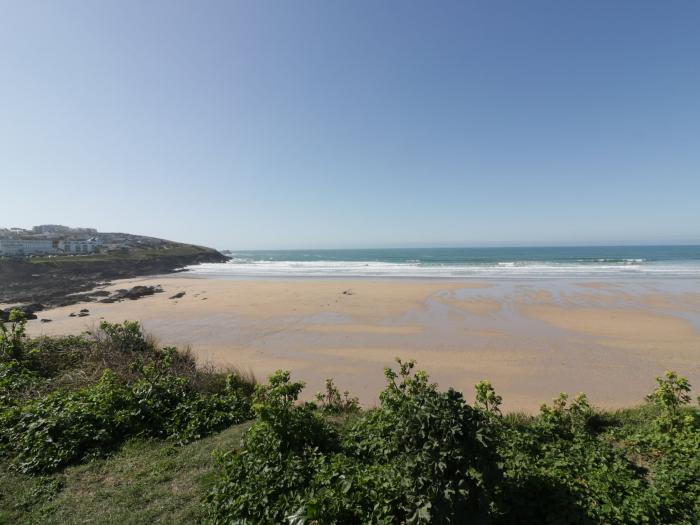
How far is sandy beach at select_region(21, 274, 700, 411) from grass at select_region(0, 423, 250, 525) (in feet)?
15.8

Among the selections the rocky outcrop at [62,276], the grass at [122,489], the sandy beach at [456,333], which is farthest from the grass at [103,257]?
the grass at [122,489]

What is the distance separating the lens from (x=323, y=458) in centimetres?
408

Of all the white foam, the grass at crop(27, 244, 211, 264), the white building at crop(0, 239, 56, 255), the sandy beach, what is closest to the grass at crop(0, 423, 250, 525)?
the sandy beach

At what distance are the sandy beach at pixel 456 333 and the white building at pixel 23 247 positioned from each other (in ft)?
234

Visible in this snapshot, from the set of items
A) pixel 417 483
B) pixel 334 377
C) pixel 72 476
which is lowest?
pixel 334 377

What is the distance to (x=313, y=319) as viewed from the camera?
17.8m

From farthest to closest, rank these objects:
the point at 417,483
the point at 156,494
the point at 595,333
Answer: the point at 595,333 < the point at 156,494 < the point at 417,483

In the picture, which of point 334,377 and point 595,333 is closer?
point 334,377

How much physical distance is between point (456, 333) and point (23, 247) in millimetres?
101142

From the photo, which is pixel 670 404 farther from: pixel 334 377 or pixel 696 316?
pixel 696 316

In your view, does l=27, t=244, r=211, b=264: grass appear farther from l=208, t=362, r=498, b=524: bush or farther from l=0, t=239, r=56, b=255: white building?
l=208, t=362, r=498, b=524: bush

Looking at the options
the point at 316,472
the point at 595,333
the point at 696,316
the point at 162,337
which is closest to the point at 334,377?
the point at 316,472

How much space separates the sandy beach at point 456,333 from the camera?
9820 millimetres

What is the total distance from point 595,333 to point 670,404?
1096cm
